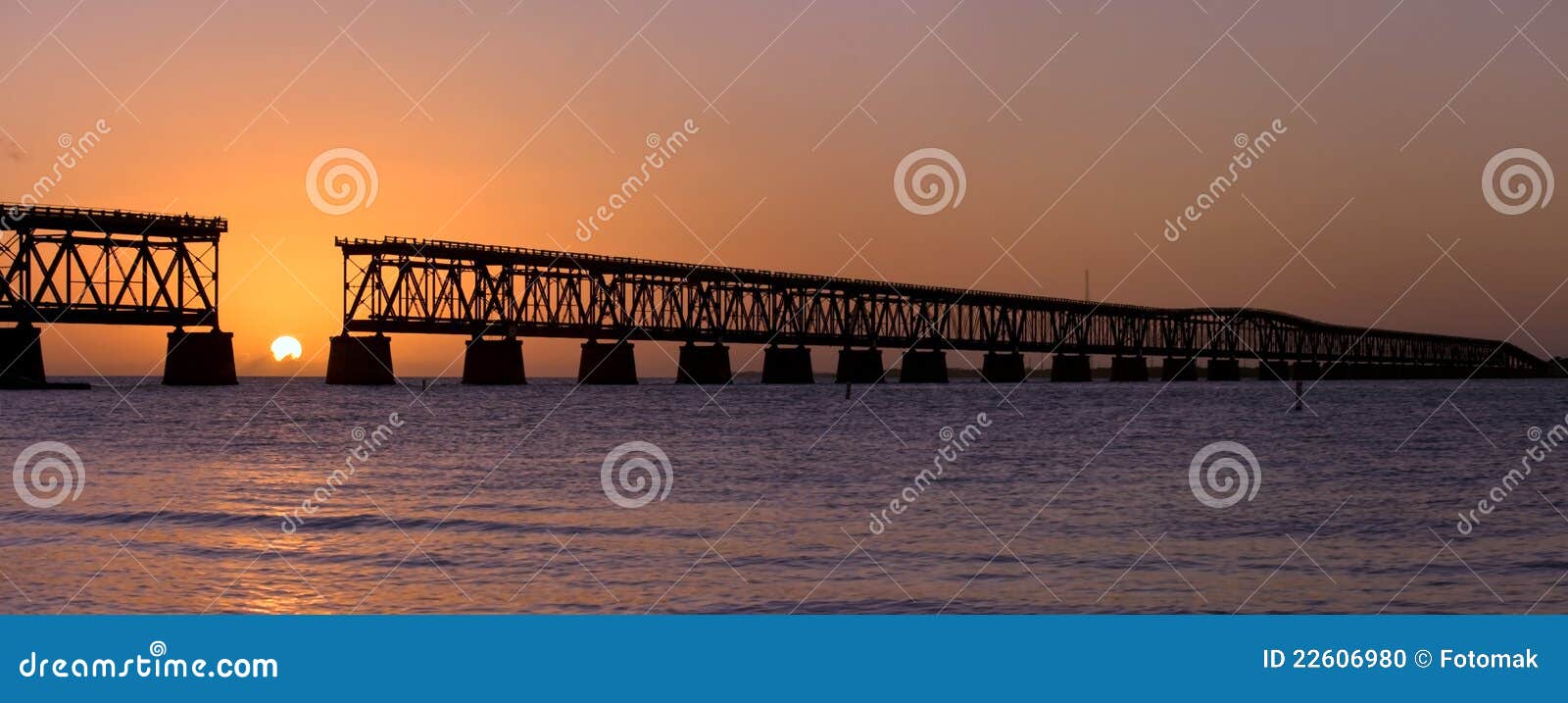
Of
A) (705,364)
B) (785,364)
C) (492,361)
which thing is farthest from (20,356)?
(785,364)

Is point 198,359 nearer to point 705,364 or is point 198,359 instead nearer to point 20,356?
point 20,356

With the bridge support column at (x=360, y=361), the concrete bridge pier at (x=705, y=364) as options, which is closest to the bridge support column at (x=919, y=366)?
the concrete bridge pier at (x=705, y=364)

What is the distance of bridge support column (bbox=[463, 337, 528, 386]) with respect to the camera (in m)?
140

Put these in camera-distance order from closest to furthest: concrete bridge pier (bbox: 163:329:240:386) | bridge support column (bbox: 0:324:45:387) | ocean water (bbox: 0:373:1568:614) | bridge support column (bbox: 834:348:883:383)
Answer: ocean water (bbox: 0:373:1568:614) → bridge support column (bbox: 0:324:45:387) → concrete bridge pier (bbox: 163:329:240:386) → bridge support column (bbox: 834:348:883:383)

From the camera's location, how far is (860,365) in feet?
597

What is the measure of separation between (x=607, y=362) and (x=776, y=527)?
406ft

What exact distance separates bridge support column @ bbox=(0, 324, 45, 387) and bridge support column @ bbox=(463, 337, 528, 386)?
37232mm

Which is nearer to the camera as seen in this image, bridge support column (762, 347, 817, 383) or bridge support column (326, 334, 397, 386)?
bridge support column (326, 334, 397, 386)

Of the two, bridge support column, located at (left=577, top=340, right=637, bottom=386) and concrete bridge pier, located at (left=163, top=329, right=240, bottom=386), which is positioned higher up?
bridge support column, located at (left=577, top=340, right=637, bottom=386)

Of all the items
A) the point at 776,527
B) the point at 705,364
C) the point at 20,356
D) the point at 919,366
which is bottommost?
the point at 776,527

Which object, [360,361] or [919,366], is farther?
[919,366]

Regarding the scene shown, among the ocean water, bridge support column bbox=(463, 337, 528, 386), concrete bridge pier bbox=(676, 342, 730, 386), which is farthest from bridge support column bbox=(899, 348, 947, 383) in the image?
the ocean water

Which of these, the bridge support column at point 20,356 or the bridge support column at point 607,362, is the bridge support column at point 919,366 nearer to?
the bridge support column at point 607,362

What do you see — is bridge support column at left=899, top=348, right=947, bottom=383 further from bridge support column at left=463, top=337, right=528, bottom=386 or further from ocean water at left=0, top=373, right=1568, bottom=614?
ocean water at left=0, top=373, right=1568, bottom=614
